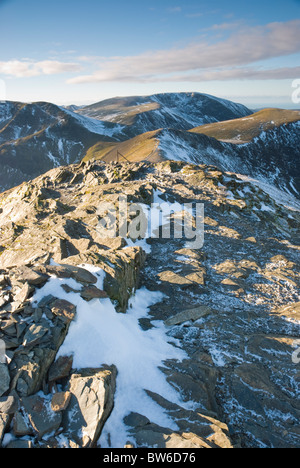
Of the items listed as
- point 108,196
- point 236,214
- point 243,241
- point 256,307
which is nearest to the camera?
point 256,307

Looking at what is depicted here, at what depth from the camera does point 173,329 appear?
13.9 meters

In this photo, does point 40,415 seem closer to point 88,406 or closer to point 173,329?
point 88,406

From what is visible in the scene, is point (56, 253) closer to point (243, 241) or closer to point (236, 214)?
point (243, 241)

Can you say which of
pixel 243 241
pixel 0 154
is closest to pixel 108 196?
pixel 243 241

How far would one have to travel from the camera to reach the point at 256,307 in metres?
16.4

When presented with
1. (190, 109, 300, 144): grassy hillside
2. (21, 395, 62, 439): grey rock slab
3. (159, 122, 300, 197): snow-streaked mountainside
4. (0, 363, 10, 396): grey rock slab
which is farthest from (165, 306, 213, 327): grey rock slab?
(190, 109, 300, 144): grassy hillside

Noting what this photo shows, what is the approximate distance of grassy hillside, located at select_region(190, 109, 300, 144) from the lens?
152875mm

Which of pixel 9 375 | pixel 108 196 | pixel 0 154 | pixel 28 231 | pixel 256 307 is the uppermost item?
pixel 0 154

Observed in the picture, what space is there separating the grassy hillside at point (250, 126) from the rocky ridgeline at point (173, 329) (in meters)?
137

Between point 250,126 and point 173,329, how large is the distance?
178859 mm

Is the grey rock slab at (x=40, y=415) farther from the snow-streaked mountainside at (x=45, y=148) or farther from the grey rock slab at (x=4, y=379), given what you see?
the snow-streaked mountainside at (x=45, y=148)

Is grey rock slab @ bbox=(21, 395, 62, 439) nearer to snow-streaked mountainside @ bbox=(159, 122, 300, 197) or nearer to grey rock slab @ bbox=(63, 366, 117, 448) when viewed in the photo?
grey rock slab @ bbox=(63, 366, 117, 448)

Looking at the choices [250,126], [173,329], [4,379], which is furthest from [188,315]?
[250,126]
